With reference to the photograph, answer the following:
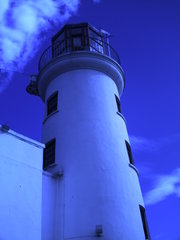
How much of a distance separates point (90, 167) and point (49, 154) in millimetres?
2747

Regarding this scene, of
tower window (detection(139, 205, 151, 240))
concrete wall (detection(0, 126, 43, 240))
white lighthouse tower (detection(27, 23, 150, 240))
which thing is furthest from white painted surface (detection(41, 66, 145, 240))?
concrete wall (detection(0, 126, 43, 240))

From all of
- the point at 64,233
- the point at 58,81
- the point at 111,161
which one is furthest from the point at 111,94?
the point at 64,233

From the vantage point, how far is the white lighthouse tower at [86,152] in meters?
11.1

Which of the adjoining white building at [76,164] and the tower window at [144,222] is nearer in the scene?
the adjoining white building at [76,164]

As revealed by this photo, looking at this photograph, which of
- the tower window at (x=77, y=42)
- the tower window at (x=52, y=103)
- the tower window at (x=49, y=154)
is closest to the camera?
the tower window at (x=49, y=154)

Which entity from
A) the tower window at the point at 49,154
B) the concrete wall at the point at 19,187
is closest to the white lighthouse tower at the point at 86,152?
the tower window at the point at 49,154

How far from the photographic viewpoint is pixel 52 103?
52.0ft

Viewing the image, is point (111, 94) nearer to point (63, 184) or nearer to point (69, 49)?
point (69, 49)

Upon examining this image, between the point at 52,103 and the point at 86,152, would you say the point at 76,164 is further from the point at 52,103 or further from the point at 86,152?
the point at 52,103

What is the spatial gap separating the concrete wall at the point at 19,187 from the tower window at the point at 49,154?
9.87 ft

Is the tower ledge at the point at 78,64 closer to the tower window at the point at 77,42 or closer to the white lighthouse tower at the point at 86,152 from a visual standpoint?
the white lighthouse tower at the point at 86,152

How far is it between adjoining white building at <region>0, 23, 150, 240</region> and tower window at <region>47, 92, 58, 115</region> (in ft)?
0.21

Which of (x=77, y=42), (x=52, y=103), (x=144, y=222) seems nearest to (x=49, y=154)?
(x=52, y=103)

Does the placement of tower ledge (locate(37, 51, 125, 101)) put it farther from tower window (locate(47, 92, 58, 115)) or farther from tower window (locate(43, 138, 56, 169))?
tower window (locate(43, 138, 56, 169))
